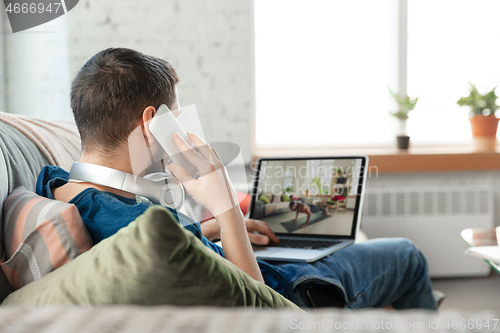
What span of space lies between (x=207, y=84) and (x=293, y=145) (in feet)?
2.15

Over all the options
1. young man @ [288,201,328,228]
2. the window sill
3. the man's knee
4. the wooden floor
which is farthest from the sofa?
the window sill

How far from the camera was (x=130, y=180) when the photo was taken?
2.42 feet

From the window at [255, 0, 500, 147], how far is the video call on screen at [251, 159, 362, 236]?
1042mm

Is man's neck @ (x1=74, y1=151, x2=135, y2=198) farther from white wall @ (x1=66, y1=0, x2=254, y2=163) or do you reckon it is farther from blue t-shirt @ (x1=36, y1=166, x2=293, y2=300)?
white wall @ (x1=66, y1=0, x2=254, y2=163)

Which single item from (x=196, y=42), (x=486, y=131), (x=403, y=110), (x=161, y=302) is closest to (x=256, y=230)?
(x=161, y=302)

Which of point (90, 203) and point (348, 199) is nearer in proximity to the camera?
point (90, 203)

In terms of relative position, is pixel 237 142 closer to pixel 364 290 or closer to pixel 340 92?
pixel 340 92

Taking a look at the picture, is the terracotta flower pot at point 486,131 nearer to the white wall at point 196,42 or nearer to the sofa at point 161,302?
the white wall at point 196,42

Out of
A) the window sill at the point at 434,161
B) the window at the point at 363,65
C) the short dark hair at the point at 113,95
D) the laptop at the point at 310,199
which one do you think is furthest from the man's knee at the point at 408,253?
the window at the point at 363,65

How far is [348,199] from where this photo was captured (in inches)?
54.1

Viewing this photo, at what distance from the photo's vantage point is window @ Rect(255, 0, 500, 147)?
247cm

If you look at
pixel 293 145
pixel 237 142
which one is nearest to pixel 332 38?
pixel 293 145

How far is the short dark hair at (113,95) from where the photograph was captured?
75 centimetres

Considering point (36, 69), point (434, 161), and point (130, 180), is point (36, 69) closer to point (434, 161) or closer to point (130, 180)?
point (130, 180)
